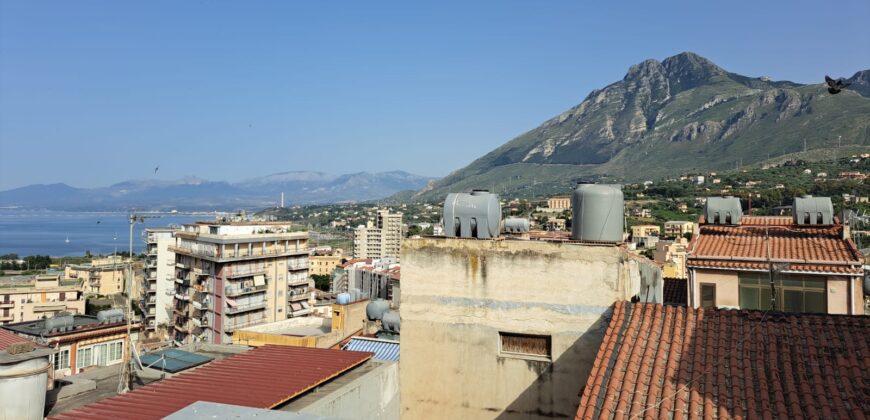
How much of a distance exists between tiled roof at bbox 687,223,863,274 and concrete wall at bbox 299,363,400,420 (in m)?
10.7

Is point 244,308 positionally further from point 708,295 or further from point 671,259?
point 708,295

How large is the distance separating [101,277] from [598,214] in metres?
99.8

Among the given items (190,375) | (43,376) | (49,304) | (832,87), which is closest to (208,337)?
(49,304)

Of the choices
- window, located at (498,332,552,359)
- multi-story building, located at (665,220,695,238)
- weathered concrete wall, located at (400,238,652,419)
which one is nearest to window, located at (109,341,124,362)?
weathered concrete wall, located at (400,238,652,419)

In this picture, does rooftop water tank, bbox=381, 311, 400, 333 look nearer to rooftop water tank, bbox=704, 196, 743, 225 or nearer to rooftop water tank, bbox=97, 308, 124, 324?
rooftop water tank, bbox=704, 196, 743, 225

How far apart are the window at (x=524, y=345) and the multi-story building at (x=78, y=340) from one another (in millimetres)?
29378

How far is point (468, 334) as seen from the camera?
9836mm

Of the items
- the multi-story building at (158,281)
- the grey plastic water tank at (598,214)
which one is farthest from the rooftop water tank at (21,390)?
the multi-story building at (158,281)

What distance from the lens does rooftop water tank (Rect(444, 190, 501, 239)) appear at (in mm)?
10398

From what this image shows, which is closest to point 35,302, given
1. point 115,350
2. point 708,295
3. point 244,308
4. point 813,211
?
point 244,308

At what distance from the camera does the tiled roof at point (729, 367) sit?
613cm

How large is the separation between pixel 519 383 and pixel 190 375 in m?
5.44

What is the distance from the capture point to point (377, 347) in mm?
19375

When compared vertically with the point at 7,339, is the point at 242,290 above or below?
below
